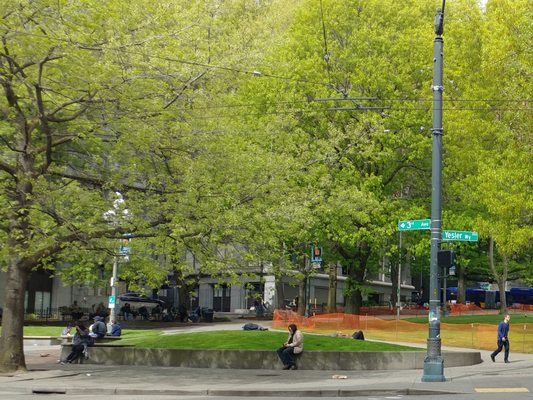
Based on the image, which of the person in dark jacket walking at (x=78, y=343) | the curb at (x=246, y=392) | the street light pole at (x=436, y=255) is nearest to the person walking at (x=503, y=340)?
the street light pole at (x=436, y=255)

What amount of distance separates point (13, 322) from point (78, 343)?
3.82 meters

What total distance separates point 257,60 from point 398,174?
23.5 m

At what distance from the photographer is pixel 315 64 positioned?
42312 mm

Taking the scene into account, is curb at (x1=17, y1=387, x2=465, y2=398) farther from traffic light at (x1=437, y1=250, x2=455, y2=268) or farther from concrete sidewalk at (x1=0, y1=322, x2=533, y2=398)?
traffic light at (x1=437, y1=250, x2=455, y2=268)

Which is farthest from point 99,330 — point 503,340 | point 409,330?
point 503,340

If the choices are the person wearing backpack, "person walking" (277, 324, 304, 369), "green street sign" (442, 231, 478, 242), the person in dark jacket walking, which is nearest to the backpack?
the person wearing backpack

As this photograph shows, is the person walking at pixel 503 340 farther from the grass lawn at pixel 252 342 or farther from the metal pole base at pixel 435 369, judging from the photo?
the metal pole base at pixel 435 369

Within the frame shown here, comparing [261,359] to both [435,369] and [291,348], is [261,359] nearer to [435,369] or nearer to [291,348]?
[291,348]

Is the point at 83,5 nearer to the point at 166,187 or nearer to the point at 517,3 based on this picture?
the point at 166,187

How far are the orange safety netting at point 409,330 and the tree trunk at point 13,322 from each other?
14.2 meters

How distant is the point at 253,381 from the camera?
22141mm

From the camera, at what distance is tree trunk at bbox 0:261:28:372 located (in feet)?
76.5

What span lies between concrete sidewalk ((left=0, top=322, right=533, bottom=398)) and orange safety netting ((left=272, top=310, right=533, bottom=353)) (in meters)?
6.84

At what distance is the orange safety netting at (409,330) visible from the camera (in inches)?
1320
